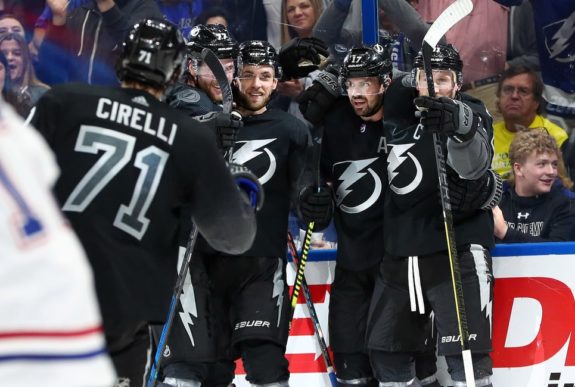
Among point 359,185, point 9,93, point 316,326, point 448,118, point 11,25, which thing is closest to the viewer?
point 448,118

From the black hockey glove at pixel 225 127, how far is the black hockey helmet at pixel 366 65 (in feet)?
1.50

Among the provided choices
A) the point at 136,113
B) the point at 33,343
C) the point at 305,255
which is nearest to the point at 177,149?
the point at 136,113

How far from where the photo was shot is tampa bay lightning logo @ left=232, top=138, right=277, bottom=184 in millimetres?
3826

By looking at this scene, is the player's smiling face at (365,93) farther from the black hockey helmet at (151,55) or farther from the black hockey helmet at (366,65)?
the black hockey helmet at (151,55)

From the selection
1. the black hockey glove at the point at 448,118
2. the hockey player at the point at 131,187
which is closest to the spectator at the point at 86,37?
the black hockey glove at the point at 448,118

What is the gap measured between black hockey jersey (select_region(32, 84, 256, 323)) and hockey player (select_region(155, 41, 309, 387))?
4.02 feet

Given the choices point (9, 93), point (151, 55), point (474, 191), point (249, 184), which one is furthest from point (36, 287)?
point (9, 93)

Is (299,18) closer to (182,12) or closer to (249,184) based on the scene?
(182,12)

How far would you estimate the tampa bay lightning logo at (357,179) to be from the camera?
3.99 m

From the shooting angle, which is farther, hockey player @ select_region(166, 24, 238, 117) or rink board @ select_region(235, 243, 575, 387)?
rink board @ select_region(235, 243, 575, 387)

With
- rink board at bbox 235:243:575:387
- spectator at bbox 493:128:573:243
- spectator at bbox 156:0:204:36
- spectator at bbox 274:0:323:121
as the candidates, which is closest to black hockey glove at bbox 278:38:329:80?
spectator at bbox 274:0:323:121

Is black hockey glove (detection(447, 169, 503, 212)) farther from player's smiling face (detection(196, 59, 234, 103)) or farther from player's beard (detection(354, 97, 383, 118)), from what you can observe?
player's smiling face (detection(196, 59, 234, 103))

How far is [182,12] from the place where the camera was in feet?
14.4

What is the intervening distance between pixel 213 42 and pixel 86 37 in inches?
35.3
